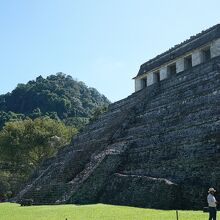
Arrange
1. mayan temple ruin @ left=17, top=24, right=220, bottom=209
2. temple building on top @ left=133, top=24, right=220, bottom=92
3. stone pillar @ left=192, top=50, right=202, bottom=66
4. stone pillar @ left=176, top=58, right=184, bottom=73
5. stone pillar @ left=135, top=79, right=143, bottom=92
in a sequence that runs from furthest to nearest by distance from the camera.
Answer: stone pillar @ left=135, top=79, right=143, bottom=92 → stone pillar @ left=176, top=58, right=184, bottom=73 → stone pillar @ left=192, top=50, right=202, bottom=66 → temple building on top @ left=133, top=24, right=220, bottom=92 → mayan temple ruin @ left=17, top=24, right=220, bottom=209

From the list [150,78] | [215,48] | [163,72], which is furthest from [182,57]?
[150,78]

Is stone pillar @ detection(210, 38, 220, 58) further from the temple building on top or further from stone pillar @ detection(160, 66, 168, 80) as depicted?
stone pillar @ detection(160, 66, 168, 80)

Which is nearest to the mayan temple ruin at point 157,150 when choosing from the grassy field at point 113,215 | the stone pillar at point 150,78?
the grassy field at point 113,215

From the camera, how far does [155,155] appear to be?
739 inches

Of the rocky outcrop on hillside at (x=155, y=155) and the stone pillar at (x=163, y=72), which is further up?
the stone pillar at (x=163, y=72)

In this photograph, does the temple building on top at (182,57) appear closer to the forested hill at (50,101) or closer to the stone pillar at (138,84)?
the stone pillar at (138,84)

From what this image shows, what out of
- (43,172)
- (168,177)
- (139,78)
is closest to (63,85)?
(139,78)

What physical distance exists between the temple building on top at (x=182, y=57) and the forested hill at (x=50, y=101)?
3259 cm

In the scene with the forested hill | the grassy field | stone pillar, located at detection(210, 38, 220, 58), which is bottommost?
the grassy field

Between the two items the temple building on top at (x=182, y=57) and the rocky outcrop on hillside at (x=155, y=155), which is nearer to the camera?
the rocky outcrop on hillside at (x=155, y=155)

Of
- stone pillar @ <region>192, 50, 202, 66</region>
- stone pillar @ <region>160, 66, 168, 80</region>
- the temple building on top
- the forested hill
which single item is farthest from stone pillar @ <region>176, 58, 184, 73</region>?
the forested hill

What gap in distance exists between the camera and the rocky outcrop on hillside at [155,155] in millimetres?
15406

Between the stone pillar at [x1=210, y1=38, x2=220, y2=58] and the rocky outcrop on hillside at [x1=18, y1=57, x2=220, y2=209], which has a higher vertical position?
the stone pillar at [x1=210, y1=38, x2=220, y2=58]

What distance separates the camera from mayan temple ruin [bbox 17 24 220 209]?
1554cm
